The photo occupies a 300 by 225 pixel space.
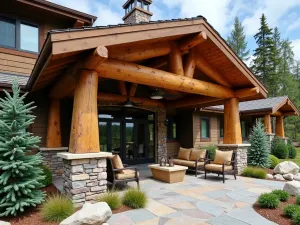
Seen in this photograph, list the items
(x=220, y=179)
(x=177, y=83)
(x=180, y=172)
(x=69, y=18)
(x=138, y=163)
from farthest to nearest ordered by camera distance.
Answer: (x=138, y=163)
(x=69, y=18)
(x=220, y=179)
(x=180, y=172)
(x=177, y=83)

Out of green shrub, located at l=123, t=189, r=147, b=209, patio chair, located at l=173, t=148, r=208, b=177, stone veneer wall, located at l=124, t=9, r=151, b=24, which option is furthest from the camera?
stone veneer wall, located at l=124, t=9, r=151, b=24

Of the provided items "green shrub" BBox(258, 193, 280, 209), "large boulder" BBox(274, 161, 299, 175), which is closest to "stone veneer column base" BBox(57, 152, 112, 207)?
"green shrub" BBox(258, 193, 280, 209)

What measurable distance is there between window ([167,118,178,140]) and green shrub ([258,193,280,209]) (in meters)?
8.61

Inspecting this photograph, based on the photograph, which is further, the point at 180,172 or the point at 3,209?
the point at 180,172

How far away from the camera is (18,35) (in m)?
8.30

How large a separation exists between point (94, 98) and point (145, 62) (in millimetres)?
3721

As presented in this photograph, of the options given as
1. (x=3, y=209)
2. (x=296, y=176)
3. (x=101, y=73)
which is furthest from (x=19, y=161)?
Result: (x=296, y=176)

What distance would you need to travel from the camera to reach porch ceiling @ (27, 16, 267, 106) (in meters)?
4.49

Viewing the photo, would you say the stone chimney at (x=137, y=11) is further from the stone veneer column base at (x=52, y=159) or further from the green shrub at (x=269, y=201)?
the green shrub at (x=269, y=201)

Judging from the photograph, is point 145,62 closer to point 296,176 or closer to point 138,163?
point 138,163

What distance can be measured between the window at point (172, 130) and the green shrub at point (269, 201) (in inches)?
339

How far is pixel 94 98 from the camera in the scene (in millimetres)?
5113

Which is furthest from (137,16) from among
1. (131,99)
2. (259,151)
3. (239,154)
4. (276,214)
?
(276,214)

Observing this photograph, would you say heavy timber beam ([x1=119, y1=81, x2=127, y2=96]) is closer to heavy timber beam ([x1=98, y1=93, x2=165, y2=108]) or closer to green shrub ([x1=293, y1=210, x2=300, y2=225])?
heavy timber beam ([x1=98, y1=93, x2=165, y2=108])
